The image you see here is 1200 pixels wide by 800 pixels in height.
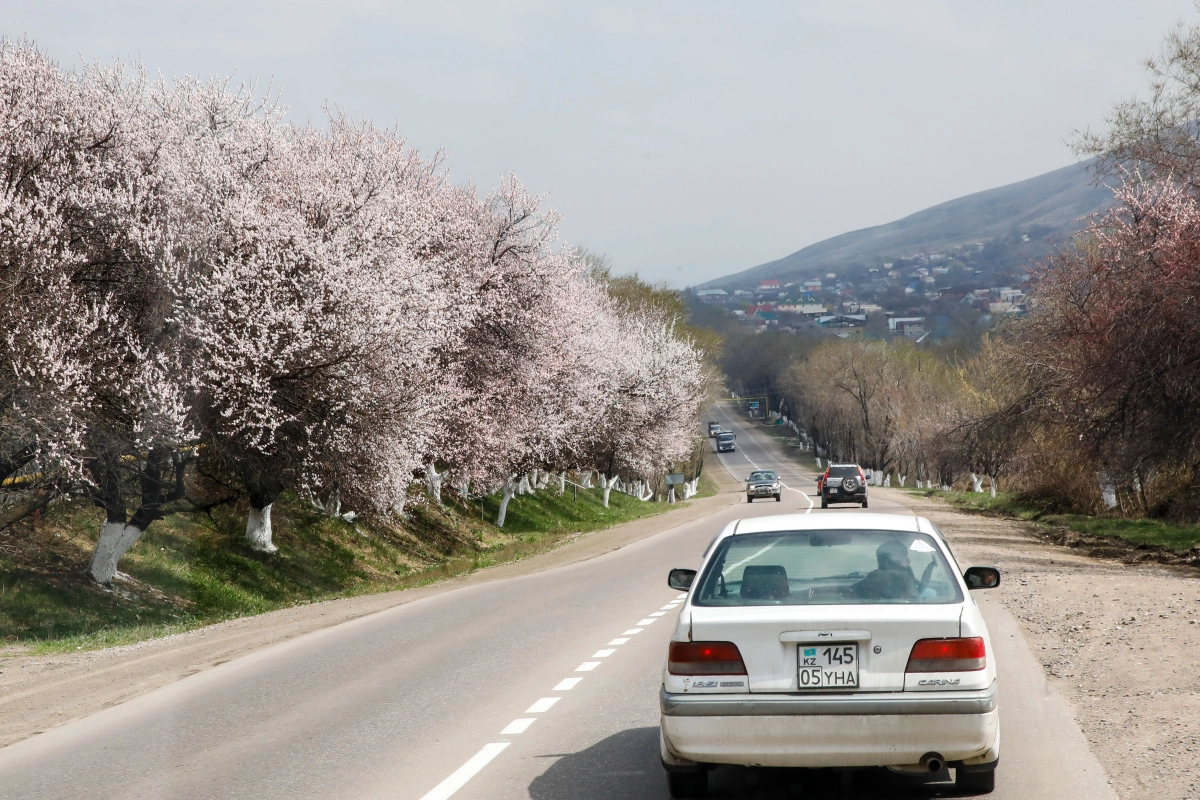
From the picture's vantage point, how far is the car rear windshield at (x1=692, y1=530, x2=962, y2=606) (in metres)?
6.72

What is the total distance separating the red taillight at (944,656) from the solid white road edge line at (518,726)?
342 cm

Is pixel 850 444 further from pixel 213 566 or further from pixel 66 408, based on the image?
pixel 66 408

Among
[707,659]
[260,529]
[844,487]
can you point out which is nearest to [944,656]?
[707,659]

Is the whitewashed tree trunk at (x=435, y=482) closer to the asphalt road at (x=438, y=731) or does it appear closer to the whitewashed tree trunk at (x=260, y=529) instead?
the whitewashed tree trunk at (x=260, y=529)

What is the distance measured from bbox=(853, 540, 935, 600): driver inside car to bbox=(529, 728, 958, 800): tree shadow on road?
1.14m

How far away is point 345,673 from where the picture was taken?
41.0 feet

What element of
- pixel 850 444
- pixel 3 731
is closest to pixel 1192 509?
pixel 3 731

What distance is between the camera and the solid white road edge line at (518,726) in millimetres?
8788

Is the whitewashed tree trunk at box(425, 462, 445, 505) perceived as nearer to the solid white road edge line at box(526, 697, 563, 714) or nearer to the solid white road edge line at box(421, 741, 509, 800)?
the solid white road edge line at box(526, 697, 563, 714)

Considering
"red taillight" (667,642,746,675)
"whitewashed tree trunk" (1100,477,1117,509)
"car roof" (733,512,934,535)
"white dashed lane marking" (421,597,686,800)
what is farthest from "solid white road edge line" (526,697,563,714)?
"whitewashed tree trunk" (1100,477,1117,509)

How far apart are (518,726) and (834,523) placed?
293cm

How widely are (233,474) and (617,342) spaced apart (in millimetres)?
34328

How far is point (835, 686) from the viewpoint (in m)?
6.28

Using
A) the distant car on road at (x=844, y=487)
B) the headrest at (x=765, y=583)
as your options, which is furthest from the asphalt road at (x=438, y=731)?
the distant car on road at (x=844, y=487)
